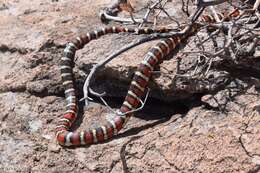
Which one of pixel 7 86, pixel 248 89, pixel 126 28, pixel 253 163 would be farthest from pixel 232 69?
pixel 7 86

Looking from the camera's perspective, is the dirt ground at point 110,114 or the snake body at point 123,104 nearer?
the dirt ground at point 110,114

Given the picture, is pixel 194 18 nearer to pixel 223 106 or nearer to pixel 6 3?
pixel 223 106

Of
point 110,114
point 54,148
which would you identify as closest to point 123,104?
point 110,114

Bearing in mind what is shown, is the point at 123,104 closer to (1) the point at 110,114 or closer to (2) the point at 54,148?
(1) the point at 110,114

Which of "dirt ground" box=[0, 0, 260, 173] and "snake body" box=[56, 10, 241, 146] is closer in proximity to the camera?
"dirt ground" box=[0, 0, 260, 173]

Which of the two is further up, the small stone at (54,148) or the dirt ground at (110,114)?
the dirt ground at (110,114)
